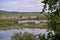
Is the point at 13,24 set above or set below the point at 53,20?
below

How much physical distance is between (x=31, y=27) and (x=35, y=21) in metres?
0.40

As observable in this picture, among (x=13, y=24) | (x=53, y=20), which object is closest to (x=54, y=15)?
(x=53, y=20)

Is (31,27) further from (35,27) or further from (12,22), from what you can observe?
(12,22)

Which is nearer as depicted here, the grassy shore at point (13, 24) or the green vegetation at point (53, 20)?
the green vegetation at point (53, 20)

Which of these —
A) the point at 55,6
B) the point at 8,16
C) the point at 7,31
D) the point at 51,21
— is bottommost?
the point at 7,31

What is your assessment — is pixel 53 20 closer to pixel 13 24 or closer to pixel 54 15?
pixel 54 15

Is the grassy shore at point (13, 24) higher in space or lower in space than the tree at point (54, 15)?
lower

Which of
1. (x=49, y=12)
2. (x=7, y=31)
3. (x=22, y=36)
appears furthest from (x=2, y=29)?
(x=49, y=12)

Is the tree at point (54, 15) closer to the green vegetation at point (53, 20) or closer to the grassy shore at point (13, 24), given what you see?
the green vegetation at point (53, 20)

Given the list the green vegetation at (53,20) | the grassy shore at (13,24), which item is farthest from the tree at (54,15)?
the grassy shore at (13,24)

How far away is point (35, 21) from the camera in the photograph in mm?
10195

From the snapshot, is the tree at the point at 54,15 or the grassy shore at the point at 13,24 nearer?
the tree at the point at 54,15

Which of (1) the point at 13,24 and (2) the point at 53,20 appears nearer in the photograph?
(2) the point at 53,20

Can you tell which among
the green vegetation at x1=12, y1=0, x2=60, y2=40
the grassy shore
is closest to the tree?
the green vegetation at x1=12, y1=0, x2=60, y2=40
